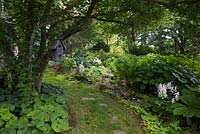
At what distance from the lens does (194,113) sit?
4.51 metres

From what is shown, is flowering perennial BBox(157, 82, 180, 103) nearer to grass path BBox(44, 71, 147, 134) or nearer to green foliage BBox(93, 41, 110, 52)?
grass path BBox(44, 71, 147, 134)

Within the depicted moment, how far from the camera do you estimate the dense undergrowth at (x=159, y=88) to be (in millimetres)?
4676

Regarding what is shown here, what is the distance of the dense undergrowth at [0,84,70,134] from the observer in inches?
129

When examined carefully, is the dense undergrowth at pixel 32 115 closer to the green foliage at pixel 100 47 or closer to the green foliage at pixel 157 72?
the green foliage at pixel 157 72

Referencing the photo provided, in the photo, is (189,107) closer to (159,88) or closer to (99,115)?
(159,88)

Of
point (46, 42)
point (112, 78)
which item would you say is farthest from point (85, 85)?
point (46, 42)

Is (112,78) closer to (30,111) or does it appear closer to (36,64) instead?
(36,64)

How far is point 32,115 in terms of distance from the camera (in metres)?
3.37

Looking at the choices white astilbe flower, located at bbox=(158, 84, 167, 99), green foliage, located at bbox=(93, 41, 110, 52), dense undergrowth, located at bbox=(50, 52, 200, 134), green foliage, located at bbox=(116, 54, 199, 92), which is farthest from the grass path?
green foliage, located at bbox=(93, 41, 110, 52)

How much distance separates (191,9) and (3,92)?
303 centimetres

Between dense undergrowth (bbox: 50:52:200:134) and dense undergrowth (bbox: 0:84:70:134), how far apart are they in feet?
5.28

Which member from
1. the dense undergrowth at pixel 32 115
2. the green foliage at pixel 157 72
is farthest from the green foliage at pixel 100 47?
the dense undergrowth at pixel 32 115

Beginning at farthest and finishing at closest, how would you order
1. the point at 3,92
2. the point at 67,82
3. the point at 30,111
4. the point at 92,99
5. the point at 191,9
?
the point at 67,82, the point at 92,99, the point at 191,9, the point at 3,92, the point at 30,111

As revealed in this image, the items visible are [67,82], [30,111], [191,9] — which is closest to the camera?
[30,111]
